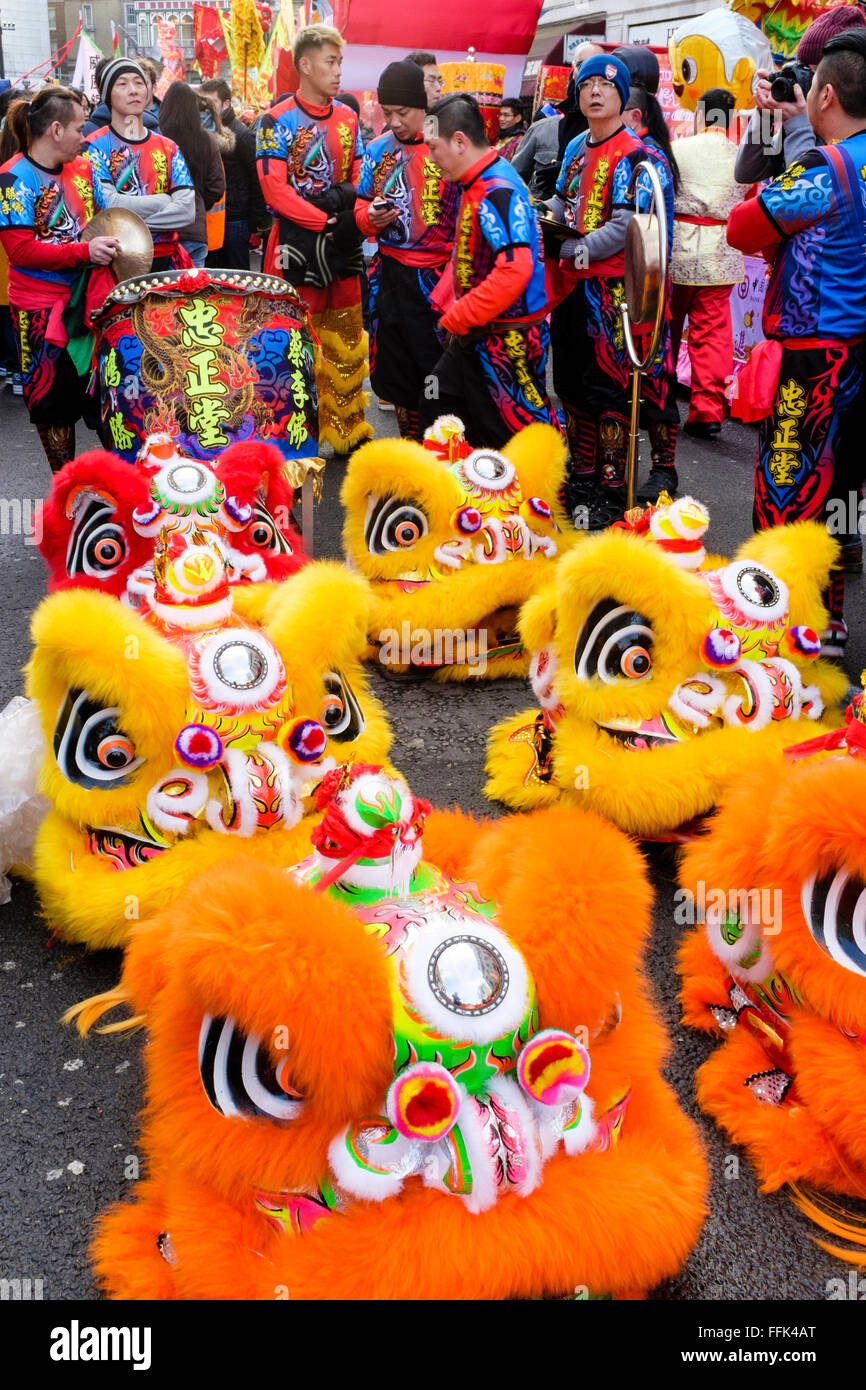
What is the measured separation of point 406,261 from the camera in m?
5.02

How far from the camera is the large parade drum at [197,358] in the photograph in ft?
10.9

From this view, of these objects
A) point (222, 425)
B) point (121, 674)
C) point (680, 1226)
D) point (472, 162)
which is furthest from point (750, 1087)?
point (472, 162)

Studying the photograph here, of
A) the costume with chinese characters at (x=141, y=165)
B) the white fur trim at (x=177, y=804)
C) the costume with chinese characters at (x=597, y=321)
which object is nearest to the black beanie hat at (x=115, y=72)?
the costume with chinese characters at (x=141, y=165)

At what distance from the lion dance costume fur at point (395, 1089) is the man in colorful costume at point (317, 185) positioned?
13.5 feet

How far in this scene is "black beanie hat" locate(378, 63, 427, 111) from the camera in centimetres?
488

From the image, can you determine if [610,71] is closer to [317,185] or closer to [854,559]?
[317,185]

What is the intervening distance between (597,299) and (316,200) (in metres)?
1.62

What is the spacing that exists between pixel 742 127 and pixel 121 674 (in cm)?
542

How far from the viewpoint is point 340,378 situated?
19.0 ft

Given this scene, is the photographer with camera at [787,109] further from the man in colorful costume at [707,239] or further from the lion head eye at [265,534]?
the lion head eye at [265,534]

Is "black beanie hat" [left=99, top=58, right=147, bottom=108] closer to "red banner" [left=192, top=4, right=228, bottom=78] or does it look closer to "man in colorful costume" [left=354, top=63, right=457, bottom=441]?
"man in colorful costume" [left=354, top=63, right=457, bottom=441]

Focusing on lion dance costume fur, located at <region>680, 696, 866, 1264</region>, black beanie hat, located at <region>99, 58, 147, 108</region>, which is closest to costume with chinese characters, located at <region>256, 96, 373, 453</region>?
black beanie hat, located at <region>99, 58, 147, 108</region>

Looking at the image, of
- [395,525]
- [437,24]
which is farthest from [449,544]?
[437,24]

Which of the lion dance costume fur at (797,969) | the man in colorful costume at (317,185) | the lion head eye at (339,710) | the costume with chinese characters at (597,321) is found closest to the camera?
the lion dance costume fur at (797,969)
